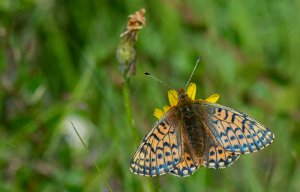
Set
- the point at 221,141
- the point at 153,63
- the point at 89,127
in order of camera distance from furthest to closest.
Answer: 1. the point at 153,63
2. the point at 89,127
3. the point at 221,141

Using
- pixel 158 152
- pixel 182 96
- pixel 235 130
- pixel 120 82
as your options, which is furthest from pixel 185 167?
pixel 120 82

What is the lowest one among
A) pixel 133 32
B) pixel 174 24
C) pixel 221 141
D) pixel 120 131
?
pixel 221 141

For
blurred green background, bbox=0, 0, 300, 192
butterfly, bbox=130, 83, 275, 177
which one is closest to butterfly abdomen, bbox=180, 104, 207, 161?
butterfly, bbox=130, 83, 275, 177

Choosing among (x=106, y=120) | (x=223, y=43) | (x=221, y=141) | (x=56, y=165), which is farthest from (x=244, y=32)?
(x=221, y=141)

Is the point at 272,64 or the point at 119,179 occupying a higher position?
the point at 272,64

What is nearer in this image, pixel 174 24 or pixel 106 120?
pixel 106 120

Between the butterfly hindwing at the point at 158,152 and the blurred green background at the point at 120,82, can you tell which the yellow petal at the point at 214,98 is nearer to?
the butterfly hindwing at the point at 158,152

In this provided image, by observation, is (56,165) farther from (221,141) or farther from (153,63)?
(221,141)

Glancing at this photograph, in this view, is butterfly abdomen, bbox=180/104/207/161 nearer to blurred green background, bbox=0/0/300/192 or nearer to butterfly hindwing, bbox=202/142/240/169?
butterfly hindwing, bbox=202/142/240/169
